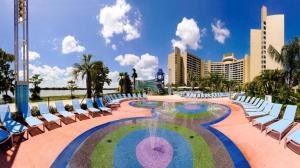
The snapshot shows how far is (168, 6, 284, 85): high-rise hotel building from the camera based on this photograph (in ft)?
172

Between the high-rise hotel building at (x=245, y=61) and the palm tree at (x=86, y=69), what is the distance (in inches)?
1126

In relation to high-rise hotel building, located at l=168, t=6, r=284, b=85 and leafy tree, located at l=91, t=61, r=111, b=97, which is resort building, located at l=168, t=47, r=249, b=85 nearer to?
high-rise hotel building, located at l=168, t=6, r=284, b=85

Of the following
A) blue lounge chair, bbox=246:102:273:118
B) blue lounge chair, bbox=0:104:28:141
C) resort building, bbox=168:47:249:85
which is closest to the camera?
blue lounge chair, bbox=0:104:28:141

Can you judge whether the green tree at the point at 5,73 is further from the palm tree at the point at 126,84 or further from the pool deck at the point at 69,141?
the palm tree at the point at 126,84

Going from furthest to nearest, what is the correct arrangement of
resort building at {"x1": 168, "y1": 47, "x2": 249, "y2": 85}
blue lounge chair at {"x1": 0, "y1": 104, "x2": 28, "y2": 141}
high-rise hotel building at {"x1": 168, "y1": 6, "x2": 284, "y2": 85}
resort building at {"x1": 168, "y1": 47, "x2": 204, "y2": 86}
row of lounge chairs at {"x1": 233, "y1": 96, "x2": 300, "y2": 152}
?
1. resort building at {"x1": 168, "y1": 47, "x2": 204, "y2": 86}
2. resort building at {"x1": 168, "y1": 47, "x2": 249, "y2": 85}
3. high-rise hotel building at {"x1": 168, "y1": 6, "x2": 284, "y2": 85}
4. blue lounge chair at {"x1": 0, "y1": 104, "x2": 28, "y2": 141}
5. row of lounge chairs at {"x1": 233, "y1": 96, "x2": 300, "y2": 152}

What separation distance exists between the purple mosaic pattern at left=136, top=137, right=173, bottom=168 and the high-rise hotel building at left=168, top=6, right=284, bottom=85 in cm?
3640

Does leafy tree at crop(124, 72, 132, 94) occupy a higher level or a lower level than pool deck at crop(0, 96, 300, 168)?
higher

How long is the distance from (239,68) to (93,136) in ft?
386

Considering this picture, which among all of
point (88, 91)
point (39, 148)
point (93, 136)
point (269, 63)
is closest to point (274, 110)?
point (93, 136)

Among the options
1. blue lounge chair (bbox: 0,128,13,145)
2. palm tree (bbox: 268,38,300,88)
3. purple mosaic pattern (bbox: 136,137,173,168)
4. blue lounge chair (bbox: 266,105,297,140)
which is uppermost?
palm tree (bbox: 268,38,300,88)

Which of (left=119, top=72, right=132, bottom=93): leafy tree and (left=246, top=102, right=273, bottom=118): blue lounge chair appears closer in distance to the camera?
(left=246, top=102, right=273, bottom=118): blue lounge chair

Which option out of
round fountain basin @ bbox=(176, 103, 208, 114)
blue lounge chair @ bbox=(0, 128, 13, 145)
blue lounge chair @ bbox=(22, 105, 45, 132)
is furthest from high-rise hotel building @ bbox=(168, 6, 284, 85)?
blue lounge chair @ bbox=(0, 128, 13, 145)

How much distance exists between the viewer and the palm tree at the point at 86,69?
15.5 meters

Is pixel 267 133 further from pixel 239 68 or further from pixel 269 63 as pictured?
pixel 239 68
